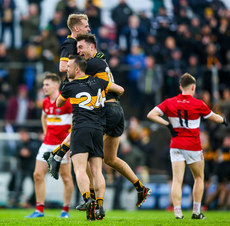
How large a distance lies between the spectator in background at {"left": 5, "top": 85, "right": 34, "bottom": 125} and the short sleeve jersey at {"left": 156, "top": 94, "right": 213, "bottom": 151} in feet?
26.9

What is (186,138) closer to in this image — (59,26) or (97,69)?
(97,69)

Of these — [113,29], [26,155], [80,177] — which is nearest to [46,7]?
[113,29]

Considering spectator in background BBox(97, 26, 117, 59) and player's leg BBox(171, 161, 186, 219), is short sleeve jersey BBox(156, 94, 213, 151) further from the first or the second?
spectator in background BBox(97, 26, 117, 59)

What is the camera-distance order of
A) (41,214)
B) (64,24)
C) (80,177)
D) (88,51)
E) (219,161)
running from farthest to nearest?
(64,24) → (219,161) → (41,214) → (88,51) → (80,177)

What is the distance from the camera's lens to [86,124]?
7996mm

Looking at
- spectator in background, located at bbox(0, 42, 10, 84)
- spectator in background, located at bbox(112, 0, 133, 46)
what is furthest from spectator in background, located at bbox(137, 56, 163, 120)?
spectator in background, located at bbox(0, 42, 10, 84)

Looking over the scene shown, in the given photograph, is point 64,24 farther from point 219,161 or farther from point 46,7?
point 219,161

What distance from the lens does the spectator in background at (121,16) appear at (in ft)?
59.8

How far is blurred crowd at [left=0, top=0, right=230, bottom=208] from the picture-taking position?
16.3m

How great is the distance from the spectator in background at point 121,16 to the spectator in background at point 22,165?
4.61 metres

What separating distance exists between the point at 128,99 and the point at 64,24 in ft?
11.4

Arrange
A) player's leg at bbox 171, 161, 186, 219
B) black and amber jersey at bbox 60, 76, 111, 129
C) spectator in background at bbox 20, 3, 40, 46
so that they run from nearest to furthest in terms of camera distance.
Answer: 1. black and amber jersey at bbox 60, 76, 111, 129
2. player's leg at bbox 171, 161, 186, 219
3. spectator in background at bbox 20, 3, 40, 46

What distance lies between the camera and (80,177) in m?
7.87

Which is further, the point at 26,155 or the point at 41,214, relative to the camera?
the point at 26,155
